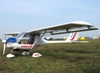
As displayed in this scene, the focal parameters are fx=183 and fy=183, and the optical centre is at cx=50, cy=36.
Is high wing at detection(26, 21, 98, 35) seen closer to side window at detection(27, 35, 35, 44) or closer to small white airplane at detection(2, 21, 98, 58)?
small white airplane at detection(2, 21, 98, 58)

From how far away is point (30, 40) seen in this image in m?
12.2

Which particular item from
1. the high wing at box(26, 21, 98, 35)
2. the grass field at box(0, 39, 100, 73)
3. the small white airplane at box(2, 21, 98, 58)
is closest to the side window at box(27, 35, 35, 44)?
the small white airplane at box(2, 21, 98, 58)

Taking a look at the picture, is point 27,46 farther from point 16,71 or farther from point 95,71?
point 95,71

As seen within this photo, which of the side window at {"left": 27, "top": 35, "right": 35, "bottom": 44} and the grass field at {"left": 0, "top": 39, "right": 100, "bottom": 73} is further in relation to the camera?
the side window at {"left": 27, "top": 35, "right": 35, "bottom": 44}

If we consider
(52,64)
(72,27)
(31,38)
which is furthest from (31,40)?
(52,64)

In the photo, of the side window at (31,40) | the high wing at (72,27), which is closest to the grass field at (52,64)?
the high wing at (72,27)

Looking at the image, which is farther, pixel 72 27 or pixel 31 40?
pixel 31 40

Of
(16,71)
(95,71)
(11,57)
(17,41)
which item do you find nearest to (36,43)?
(17,41)

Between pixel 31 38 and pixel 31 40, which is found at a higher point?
pixel 31 38

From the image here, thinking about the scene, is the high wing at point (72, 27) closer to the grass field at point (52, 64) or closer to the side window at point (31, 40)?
the side window at point (31, 40)

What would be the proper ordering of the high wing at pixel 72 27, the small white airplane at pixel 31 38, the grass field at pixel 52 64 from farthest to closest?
the small white airplane at pixel 31 38 < the high wing at pixel 72 27 < the grass field at pixel 52 64

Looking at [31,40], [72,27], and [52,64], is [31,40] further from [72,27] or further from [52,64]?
[52,64]

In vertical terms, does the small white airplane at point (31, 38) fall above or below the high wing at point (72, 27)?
below

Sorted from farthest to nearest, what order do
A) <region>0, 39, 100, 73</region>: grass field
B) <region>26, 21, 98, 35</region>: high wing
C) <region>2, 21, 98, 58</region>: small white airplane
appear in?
<region>2, 21, 98, 58</region>: small white airplane
<region>26, 21, 98, 35</region>: high wing
<region>0, 39, 100, 73</region>: grass field
